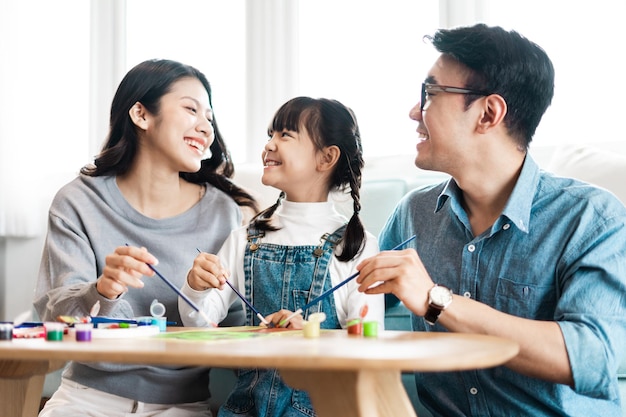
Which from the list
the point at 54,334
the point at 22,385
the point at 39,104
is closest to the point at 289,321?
the point at 54,334

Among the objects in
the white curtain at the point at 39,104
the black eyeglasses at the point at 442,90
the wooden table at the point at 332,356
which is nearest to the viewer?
the wooden table at the point at 332,356

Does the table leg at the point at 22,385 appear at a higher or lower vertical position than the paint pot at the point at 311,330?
lower

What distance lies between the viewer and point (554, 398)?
1.46 metres

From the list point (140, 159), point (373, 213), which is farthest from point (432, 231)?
point (140, 159)

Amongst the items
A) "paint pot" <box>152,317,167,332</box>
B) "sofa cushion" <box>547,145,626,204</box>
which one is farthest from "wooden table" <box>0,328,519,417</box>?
"sofa cushion" <box>547,145,626,204</box>

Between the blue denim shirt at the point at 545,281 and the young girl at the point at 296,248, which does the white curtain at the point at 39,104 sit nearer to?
the young girl at the point at 296,248

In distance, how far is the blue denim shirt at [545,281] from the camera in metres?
1.37

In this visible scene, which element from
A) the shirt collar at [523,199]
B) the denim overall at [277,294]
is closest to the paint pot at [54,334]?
the denim overall at [277,294]

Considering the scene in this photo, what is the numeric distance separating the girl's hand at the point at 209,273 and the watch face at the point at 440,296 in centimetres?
41

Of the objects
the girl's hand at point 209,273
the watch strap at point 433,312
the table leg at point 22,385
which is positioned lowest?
the table leg at point 22,385

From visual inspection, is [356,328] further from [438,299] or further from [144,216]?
[144,216]

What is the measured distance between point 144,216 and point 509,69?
92 cm

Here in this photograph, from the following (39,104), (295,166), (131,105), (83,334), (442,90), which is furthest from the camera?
(39,104)

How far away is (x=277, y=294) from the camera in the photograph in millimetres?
1716
